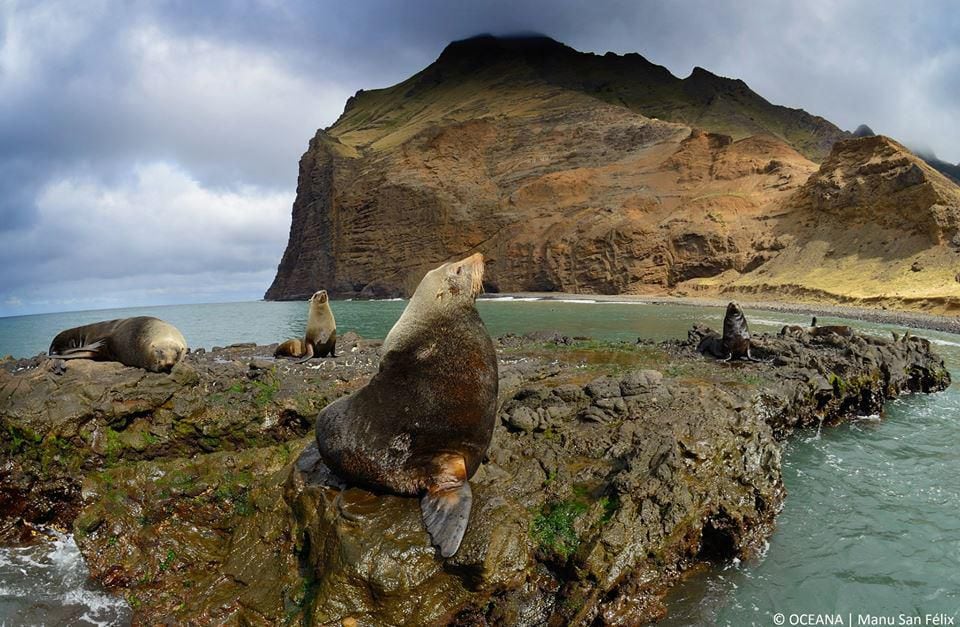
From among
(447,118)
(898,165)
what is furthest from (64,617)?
(447,118)

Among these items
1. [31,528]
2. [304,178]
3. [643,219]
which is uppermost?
[304,178]

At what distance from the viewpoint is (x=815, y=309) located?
33344 mm

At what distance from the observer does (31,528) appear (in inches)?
198

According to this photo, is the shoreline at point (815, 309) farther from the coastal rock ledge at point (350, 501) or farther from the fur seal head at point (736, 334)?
the coastal rock ledge at point (350, 501)

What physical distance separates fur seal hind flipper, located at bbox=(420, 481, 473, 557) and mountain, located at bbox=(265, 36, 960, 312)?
144ft

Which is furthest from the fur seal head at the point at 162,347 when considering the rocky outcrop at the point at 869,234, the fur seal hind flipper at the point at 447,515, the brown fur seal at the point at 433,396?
the rocky outcrop at the point at 869,234

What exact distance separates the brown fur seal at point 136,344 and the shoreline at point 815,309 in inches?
1158

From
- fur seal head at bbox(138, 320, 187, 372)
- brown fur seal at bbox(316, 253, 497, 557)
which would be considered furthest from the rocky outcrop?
fur seal head at bbox(138, 320, 187, 372)

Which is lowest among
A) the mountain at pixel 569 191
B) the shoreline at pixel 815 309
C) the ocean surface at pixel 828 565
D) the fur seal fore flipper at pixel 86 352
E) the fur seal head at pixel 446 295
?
the ocean surface at pixel 828 565

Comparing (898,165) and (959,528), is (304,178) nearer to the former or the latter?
(898,165)

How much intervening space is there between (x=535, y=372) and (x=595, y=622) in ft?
18.9

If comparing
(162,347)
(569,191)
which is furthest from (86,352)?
(569,191)

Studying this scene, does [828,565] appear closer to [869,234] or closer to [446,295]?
[446,295]

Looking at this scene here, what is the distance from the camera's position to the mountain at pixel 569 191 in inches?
2009
